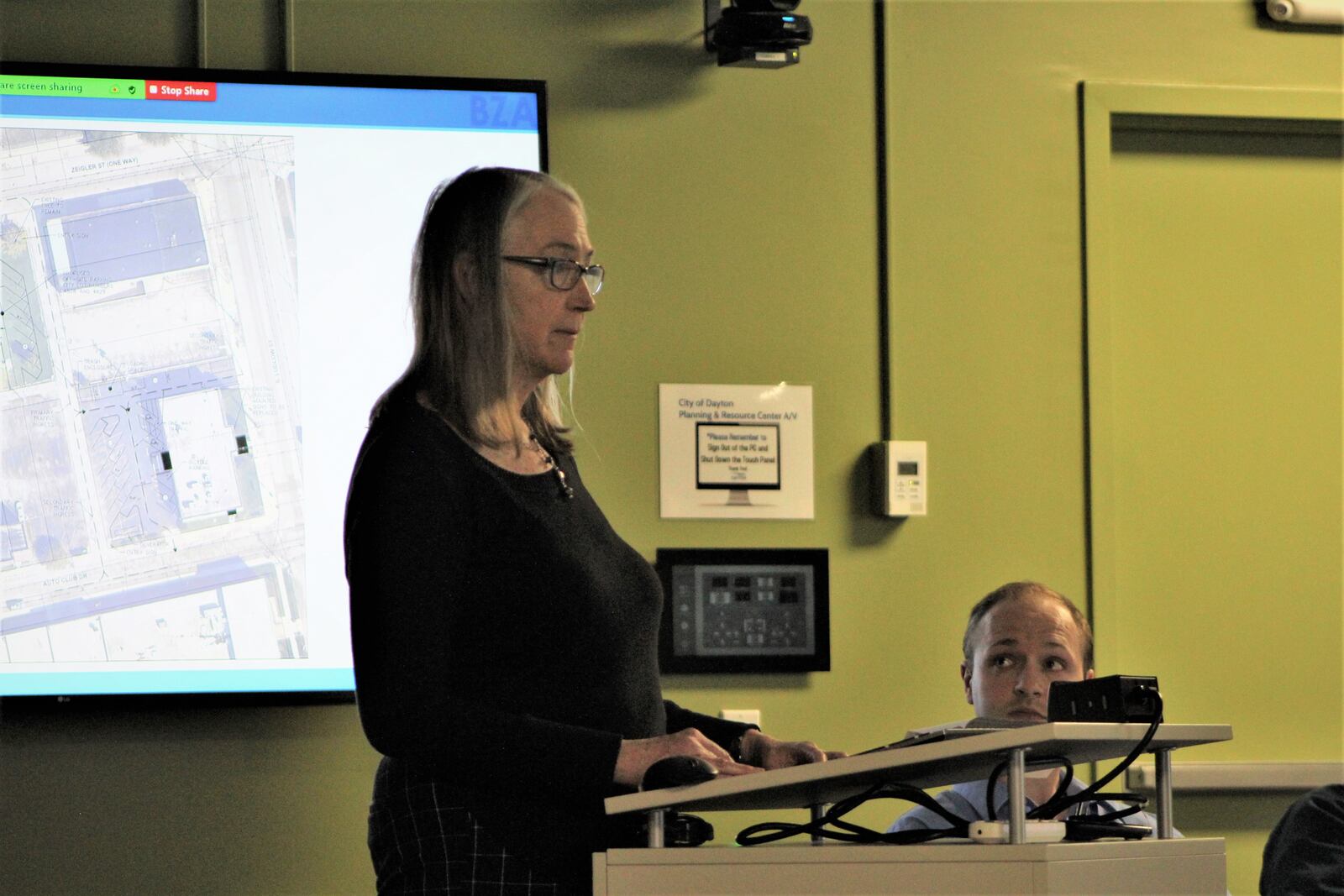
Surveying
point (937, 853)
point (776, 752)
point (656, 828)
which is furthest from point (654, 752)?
point (937, 853)

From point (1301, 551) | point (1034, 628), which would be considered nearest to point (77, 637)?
point (1034, 628)

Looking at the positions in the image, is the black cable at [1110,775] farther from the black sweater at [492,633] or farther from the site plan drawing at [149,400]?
the site plan drawing at [149,400]

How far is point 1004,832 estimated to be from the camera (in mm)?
1339

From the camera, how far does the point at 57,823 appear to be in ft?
8.95

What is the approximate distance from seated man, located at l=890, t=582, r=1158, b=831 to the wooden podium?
0.86 metres

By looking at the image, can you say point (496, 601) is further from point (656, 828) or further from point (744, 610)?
point (744, 610)

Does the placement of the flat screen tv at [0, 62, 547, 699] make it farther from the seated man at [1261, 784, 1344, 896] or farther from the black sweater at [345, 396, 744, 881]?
the seated man at [1261, 784, 1344, 896]

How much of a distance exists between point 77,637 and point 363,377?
0.67 meters

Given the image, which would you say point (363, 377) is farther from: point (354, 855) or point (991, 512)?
point (991, 512)

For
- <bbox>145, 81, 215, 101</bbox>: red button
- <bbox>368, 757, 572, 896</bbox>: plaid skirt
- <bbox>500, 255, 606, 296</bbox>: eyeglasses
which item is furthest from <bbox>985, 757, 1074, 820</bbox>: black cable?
<bbox>145, 81, 215, 101</bbox>: red button

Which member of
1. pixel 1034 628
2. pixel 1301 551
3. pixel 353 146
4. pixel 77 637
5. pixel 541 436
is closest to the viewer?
pixel 541 436

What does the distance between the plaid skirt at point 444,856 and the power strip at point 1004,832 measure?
54cm

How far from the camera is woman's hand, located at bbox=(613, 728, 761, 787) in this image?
5.09 ft

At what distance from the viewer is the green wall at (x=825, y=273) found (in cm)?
290
